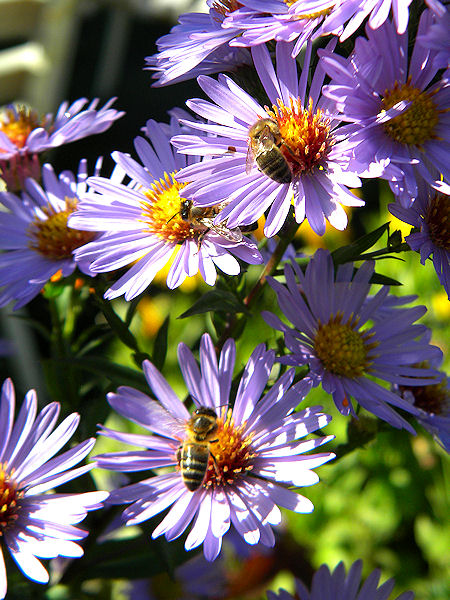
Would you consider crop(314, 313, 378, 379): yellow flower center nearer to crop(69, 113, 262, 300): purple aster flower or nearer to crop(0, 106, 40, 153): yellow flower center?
crop(69, 113, 262, 300): purple aster flower

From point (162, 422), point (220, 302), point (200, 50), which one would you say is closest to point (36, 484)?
point (162, 422)

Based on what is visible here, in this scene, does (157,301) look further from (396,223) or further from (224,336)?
(224,336)

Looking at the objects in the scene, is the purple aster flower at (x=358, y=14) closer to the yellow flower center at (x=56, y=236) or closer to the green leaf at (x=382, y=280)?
the green leaf at (x=382, y=280)

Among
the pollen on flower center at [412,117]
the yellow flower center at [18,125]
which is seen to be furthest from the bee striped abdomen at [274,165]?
the yellow flower center at [18,125]

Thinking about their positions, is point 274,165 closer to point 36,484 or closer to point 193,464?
point 193,464

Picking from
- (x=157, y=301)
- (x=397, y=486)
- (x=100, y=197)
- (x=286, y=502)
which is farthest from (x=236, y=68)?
(x=157, y=301)

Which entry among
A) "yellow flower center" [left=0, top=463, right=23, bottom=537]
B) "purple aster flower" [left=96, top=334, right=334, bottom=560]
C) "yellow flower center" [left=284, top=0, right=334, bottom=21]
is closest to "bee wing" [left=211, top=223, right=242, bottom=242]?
"purple aster flower" [left=96, top=334, right=334, bottom=560]
